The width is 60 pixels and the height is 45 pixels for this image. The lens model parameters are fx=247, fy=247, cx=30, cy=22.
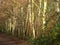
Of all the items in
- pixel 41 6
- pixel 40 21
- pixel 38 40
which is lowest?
pixel 38 40

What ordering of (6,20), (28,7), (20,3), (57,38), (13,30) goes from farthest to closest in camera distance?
(6,20), (13,30), (20,3), (28,7), (57,38)

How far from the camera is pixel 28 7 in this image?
15469 mm

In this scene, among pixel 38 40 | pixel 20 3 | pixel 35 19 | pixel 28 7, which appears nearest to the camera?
pixel 38 40

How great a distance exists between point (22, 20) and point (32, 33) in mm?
2640

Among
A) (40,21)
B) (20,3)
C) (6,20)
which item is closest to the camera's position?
(40,21)

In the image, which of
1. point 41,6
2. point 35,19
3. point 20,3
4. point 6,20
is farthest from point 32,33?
point 6,20

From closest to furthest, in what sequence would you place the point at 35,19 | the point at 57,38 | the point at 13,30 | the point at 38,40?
the point at 57,38 < the point at 38,40 < the point at 35,19 < the point at 13,30

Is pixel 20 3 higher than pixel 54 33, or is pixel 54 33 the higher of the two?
pixel 20 3

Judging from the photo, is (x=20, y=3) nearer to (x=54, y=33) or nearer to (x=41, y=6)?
(x=41, y=6)

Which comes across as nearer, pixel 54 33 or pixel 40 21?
pixel 54 33

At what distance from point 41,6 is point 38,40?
2.31 metres

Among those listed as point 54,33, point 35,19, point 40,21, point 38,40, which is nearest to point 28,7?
point 35,19

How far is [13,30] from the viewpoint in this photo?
19.9 metres

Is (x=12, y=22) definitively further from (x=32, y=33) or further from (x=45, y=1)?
(x=45, y=1)
